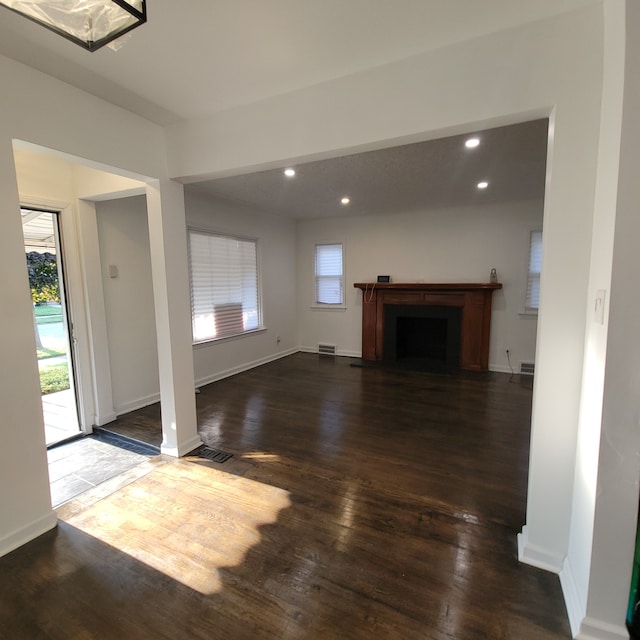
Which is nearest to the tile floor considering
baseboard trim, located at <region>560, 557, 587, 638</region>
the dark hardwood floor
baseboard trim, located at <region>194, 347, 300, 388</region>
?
the dark hardwood floor

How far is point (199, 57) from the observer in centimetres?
175

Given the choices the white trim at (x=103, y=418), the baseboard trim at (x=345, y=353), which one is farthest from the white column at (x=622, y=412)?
the baseboard trim at (x=345, y=353)

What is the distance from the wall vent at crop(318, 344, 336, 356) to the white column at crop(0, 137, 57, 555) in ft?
15.6

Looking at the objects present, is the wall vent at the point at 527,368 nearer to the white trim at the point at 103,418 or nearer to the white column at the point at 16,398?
the white trim at the point at 103,418

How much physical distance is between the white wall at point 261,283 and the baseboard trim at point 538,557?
3.89 meters

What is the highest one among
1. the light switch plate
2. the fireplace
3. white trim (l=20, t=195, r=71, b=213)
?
white trim (l=20, t=195, r=71, b=213)

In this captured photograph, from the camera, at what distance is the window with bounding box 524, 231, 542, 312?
479 centimetres

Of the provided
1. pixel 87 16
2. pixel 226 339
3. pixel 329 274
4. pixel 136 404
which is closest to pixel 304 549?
pixel 87 16

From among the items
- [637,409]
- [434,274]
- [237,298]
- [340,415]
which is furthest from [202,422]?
[434,274]

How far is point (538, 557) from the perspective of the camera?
1.66 meters

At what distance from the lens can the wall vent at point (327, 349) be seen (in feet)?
20.8

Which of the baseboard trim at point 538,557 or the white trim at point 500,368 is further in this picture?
the white trim at point 500,368

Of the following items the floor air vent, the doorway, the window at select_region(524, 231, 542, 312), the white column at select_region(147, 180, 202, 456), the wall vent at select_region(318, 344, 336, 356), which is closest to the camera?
the white column at select_region(147, 180, 202, 456)

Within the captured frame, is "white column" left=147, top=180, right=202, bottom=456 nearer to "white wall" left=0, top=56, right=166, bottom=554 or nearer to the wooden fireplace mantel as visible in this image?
"white wall" left=0, top=56, right=166, bottom=554
